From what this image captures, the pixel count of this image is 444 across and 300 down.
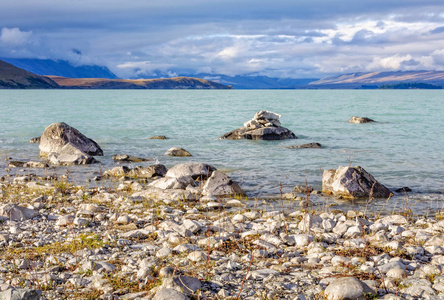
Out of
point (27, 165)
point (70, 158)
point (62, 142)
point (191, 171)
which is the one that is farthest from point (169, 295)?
point (62, 142)

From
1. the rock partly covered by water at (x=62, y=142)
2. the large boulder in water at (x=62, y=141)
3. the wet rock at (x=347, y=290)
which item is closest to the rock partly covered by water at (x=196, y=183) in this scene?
the wet rock at (x=347, y=290)

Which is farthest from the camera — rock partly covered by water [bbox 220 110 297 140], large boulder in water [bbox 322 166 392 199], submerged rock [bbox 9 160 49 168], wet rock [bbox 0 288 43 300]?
rock partly covered by water [bbox 220 110 297 140]

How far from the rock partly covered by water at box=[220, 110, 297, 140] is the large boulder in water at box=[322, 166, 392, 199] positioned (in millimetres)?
16975

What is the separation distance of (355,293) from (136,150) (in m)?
22.3

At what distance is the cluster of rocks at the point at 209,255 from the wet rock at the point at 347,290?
0.02 m

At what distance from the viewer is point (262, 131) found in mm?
32219

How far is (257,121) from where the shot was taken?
1350 inches

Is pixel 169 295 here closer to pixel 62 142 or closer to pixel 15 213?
pixel 15 213

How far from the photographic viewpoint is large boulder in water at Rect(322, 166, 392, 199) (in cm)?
1448

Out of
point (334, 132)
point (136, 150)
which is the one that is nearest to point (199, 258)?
point (136, 150)

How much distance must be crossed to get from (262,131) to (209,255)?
989 inches

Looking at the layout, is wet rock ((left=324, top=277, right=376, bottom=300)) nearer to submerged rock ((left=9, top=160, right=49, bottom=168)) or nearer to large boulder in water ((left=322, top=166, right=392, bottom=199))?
large boulder in water ((left=322, top=166, right=392, bottom=199))

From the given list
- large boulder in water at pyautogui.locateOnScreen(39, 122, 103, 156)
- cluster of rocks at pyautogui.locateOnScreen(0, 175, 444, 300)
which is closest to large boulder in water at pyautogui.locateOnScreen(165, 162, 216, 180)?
cluster of rocks at pyautogui.locateOnScreen(0, 175, 444, 300)

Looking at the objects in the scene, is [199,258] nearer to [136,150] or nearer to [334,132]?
[136,150]
